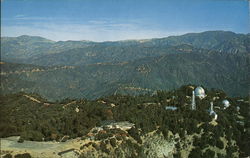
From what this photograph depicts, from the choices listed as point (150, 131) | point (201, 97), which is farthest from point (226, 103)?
point (150, 131)

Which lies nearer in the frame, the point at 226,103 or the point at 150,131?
the point at 150,131

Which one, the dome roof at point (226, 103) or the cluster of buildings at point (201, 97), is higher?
the cluster of buildings at point (201, 97)

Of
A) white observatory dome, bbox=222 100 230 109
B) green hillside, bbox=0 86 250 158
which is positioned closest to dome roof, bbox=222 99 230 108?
white observatory dome, bbox=222 100 230 109

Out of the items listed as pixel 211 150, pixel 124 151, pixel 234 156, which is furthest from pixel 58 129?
pixel 234 156

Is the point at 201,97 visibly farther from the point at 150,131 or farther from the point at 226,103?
the point at 150,131

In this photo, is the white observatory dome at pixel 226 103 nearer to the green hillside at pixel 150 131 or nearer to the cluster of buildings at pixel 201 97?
the cluster of buildings at pixel 201 97

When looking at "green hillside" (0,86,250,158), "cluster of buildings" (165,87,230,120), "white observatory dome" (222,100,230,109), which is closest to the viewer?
"green hillside" (0,86,250,158)

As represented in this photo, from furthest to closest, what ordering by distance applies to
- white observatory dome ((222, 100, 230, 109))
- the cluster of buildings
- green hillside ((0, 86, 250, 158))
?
white observatory dome ((222, 100, 230, 109)) → the cluster of buildings → green hillside ((0, 86, 250, 158))

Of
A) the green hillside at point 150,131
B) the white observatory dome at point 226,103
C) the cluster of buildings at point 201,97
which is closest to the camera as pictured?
the green hillside at point 150,131

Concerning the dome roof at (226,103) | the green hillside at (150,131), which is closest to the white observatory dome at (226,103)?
the dome roof at (226,103)

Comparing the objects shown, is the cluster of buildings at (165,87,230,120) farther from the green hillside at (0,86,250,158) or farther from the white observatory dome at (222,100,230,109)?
the green hillside at (0,86,250,158)

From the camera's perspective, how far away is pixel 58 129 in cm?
4881

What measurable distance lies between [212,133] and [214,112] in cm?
751

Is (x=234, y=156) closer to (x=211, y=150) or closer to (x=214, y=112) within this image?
(x=211, y=150)
